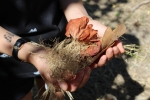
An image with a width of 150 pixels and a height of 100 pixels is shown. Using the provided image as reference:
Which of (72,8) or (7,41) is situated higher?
(72,8)

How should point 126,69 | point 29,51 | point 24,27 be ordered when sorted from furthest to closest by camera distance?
point 126,69
point 24,27
point 29,51

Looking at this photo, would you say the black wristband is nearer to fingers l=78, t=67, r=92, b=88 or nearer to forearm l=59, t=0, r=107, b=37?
fingers l=78, t=67, r=92, b=88

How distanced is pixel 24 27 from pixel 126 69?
1.57m

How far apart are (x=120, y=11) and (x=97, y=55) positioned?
2367 millimetres

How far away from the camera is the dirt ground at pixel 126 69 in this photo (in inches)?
108

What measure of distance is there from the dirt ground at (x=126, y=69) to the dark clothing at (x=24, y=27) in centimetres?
72

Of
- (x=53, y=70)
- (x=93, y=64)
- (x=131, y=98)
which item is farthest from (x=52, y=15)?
(x=131, y=98)

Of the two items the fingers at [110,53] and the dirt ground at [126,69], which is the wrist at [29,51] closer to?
the fingers at [110,53]

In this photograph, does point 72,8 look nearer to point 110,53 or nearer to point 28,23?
point 28,23

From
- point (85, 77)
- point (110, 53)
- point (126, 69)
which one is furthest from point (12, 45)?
point (126, 69)

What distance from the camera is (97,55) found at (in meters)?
1.48

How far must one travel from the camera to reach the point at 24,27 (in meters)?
1.64

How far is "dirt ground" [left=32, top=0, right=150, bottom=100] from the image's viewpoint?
→ 274 cm

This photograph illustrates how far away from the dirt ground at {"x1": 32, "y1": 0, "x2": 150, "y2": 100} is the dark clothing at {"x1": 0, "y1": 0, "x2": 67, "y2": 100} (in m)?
0.72
